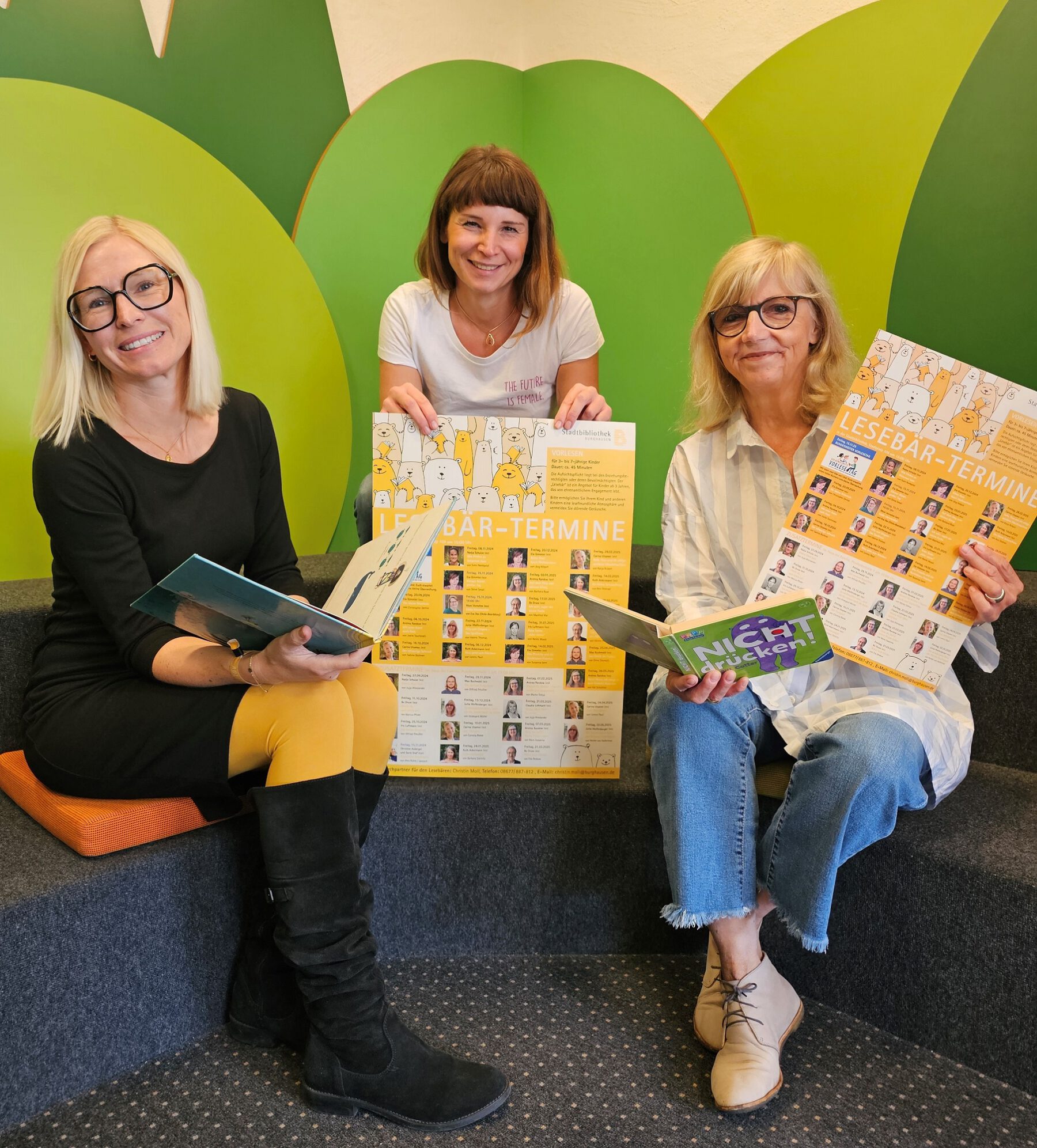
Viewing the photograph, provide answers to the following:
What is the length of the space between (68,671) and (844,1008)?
151 centimetres

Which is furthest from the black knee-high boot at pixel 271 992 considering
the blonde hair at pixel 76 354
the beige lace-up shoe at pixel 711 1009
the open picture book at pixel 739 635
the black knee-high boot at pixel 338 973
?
the blonde hair at pixel 76 354

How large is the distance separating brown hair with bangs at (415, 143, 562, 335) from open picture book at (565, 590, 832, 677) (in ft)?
3.47

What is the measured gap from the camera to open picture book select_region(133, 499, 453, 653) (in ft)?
3.96

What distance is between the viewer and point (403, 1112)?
1.47 m

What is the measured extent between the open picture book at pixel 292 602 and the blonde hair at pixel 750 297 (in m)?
0.70

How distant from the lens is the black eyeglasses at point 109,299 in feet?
5.25

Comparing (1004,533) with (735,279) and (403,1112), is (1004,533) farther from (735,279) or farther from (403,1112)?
(403,1112)

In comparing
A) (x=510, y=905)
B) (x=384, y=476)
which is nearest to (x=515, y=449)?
(x=384, y=476)

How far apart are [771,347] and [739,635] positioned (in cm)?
66

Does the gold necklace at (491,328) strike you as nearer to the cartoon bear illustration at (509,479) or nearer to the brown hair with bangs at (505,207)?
the brown hair with bangs at (505,207)

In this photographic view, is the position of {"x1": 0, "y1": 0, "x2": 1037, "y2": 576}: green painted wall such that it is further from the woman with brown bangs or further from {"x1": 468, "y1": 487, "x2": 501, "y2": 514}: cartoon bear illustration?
{"x1": 468, "y1": 487, "x2": 501, "y2": 514}: cartoon bear illustration

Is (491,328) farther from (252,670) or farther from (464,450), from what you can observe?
(252,670)

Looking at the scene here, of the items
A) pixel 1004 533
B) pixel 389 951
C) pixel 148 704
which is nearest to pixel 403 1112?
pixel 389 951

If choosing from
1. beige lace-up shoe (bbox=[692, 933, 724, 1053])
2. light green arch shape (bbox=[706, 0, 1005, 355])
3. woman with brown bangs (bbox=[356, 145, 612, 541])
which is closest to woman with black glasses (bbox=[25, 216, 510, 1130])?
beige lace-up shoe (bbox=[692, 933, 724, 1053])
